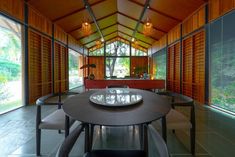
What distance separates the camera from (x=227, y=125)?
351 centimetres

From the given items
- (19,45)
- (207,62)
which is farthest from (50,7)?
(207,62)

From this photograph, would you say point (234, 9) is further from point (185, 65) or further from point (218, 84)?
point (185, 65)

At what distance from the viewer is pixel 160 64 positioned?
36.0 feet

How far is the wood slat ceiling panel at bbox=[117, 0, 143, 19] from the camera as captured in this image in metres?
7.48

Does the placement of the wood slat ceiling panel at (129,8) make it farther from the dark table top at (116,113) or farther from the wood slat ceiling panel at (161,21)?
the dark table top at (116,113)

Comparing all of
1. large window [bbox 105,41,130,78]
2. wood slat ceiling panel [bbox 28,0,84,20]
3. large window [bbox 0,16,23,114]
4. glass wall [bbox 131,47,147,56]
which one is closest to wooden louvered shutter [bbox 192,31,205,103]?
wood slat ceiling panel [bbox 28,0,84,20]

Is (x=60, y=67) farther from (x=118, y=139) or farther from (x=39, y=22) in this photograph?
(x=118, y=139)

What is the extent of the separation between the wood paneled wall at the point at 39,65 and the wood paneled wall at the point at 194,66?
18.1 ft

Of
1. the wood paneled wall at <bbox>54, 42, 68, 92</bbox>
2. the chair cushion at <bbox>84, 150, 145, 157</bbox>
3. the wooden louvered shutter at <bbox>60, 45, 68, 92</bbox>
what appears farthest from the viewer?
the wooden louvered shutter at <bbox>60, 45, 68, 92</bbox>

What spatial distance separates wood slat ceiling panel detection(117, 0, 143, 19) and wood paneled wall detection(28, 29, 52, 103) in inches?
139

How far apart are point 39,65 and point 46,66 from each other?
0.60 meters

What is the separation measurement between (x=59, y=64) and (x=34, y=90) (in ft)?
8.59

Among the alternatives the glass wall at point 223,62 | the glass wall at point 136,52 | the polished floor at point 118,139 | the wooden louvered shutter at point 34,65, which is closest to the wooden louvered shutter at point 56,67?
the wooden louvered shutter at point 34,65

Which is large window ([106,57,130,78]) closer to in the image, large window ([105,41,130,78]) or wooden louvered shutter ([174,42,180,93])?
large window ([105,41,130,78])
